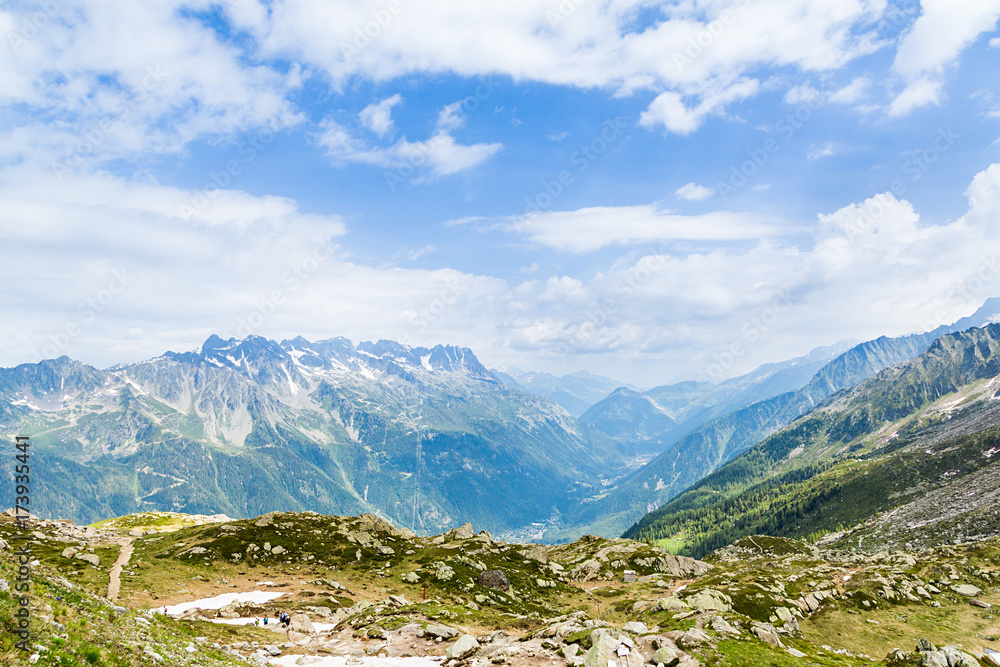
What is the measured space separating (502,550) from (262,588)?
51.5 meters

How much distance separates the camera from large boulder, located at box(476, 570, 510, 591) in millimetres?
81625

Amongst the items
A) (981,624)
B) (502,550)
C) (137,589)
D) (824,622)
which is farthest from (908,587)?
(137,589)

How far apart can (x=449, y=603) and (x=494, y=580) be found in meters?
17.1

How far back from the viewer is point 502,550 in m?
106

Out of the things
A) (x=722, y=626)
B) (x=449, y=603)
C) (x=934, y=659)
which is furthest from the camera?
(x=449, y=603)

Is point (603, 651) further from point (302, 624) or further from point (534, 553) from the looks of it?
point (534, 553)

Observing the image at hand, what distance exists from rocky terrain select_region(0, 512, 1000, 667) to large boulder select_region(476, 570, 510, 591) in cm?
27

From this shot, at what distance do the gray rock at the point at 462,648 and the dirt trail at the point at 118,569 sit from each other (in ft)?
138

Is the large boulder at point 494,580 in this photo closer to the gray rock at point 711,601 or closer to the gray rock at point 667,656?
A: the gray rock at point 711,601

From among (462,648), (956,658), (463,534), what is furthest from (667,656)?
(463,534)

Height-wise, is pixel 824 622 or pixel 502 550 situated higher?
pixel 502 550

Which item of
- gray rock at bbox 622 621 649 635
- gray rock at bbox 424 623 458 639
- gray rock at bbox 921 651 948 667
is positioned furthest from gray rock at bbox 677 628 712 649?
gray rock at bbox 921 651 948 667

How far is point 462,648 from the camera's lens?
136 feet

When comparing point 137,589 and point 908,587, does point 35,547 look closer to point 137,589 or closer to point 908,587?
point 137,589
